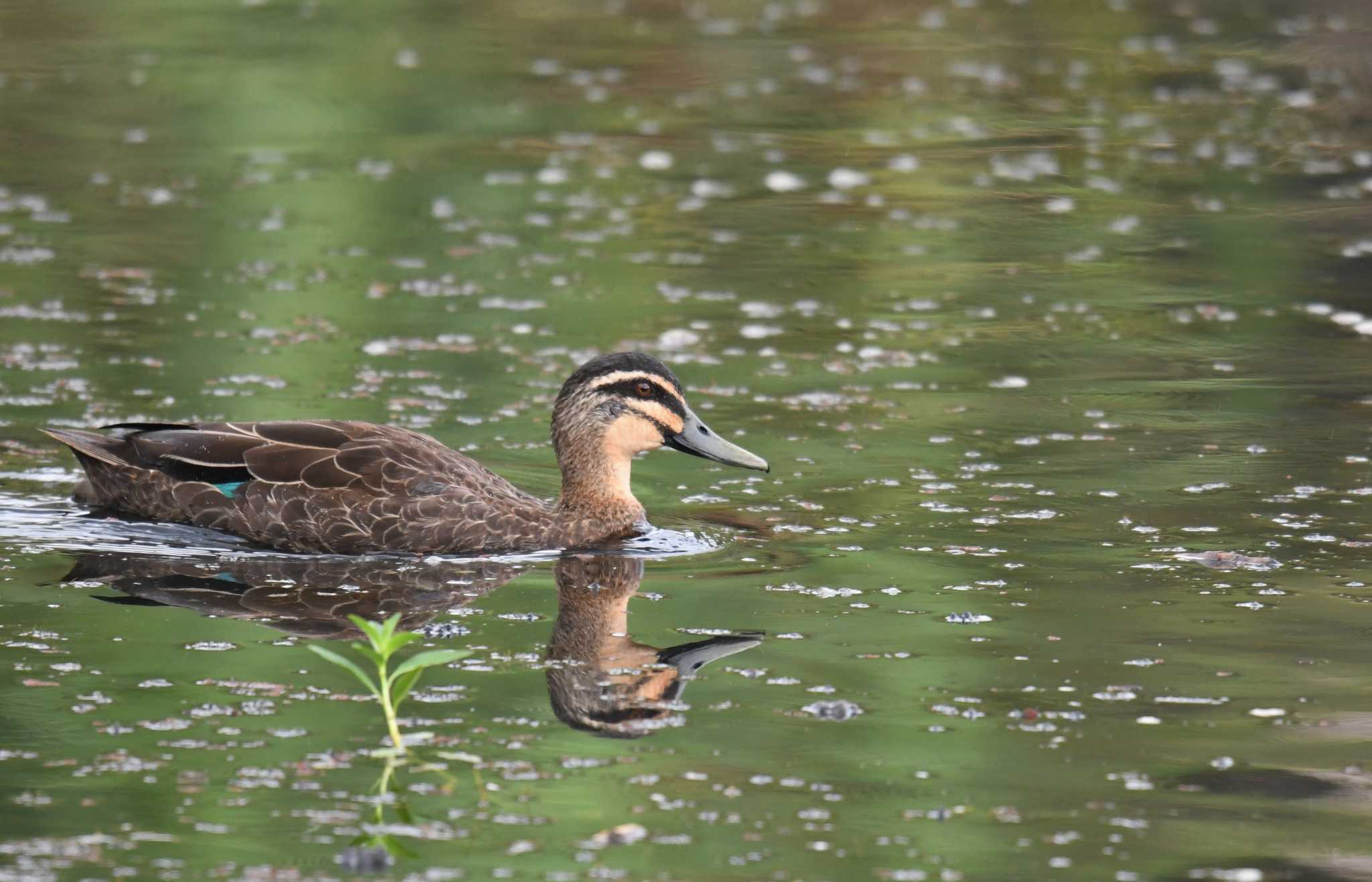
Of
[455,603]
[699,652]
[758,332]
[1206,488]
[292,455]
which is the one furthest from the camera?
[758,332]

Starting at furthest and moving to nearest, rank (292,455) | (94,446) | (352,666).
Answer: (94,446) < (292,455) < (352,666)

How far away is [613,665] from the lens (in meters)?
8.74

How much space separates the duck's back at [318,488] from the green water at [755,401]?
1.07 ft

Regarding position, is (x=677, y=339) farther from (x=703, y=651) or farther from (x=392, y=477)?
(x=703, y=651)

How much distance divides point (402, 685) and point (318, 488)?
3252mm

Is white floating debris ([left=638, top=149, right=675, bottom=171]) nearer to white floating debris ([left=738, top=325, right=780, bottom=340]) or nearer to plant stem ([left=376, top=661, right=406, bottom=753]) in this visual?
white floating debris ([left=738, top=325, right=780, bottom=340])

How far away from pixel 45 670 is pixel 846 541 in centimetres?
405

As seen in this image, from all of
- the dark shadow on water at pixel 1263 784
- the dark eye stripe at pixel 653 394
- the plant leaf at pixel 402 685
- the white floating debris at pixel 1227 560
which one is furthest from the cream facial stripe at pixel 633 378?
the dark shadow on water at pixel 1263 784

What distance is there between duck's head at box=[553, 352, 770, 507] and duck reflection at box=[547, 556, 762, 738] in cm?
130

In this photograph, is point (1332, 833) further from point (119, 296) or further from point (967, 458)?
point (119, 296)

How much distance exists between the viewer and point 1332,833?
23.0 ft

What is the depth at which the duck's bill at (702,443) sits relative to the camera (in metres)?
11.4

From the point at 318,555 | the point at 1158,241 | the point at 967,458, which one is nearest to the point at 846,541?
the point at 967,458

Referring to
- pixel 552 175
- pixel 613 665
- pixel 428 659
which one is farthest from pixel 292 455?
pixel 552 175
